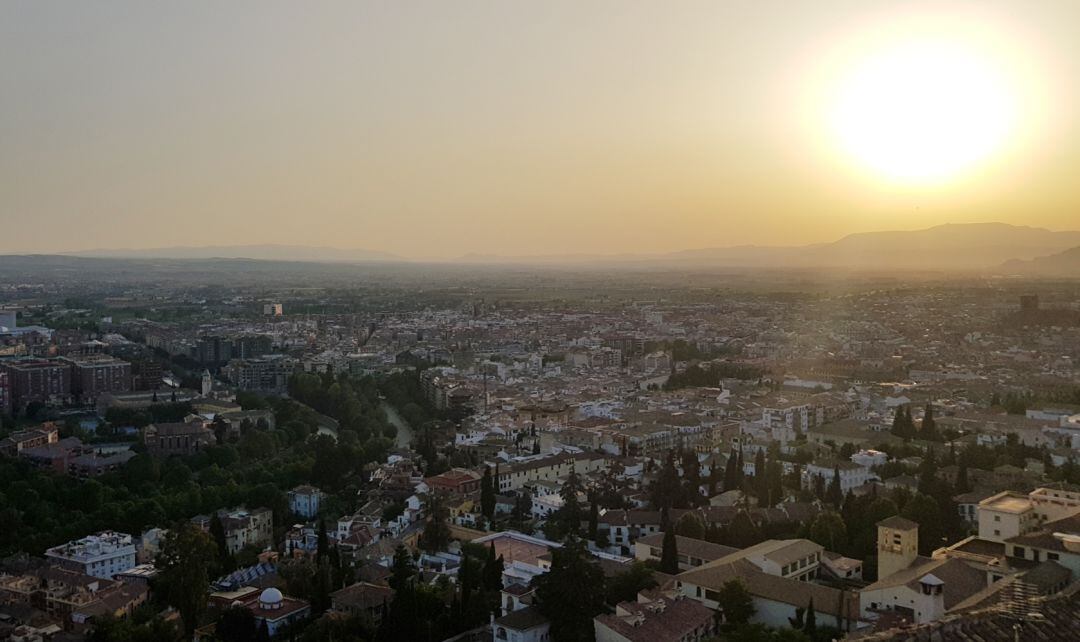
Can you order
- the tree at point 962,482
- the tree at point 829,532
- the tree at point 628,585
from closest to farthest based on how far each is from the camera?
the tree at point 628,585 < the tree at point 829,532 < the tree at point 962,482

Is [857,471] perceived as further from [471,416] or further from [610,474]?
[471,416]

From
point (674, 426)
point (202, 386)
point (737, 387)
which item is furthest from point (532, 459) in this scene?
point (202, 386)

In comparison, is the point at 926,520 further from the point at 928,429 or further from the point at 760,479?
the point at 928,429

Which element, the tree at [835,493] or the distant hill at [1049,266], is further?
the distant hill at [1049,266]

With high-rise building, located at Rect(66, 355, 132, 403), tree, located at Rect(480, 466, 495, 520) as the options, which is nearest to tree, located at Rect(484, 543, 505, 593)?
tree, located at Rect(480, 466, 495, 520)

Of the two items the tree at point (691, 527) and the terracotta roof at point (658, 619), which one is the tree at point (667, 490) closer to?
the tree at point (691, 527)

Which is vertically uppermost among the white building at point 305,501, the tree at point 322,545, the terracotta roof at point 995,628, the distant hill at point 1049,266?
the terracotta roof at point 995,628

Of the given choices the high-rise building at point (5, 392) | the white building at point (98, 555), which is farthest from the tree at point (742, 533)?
the high-rise building at point (5, 392)
